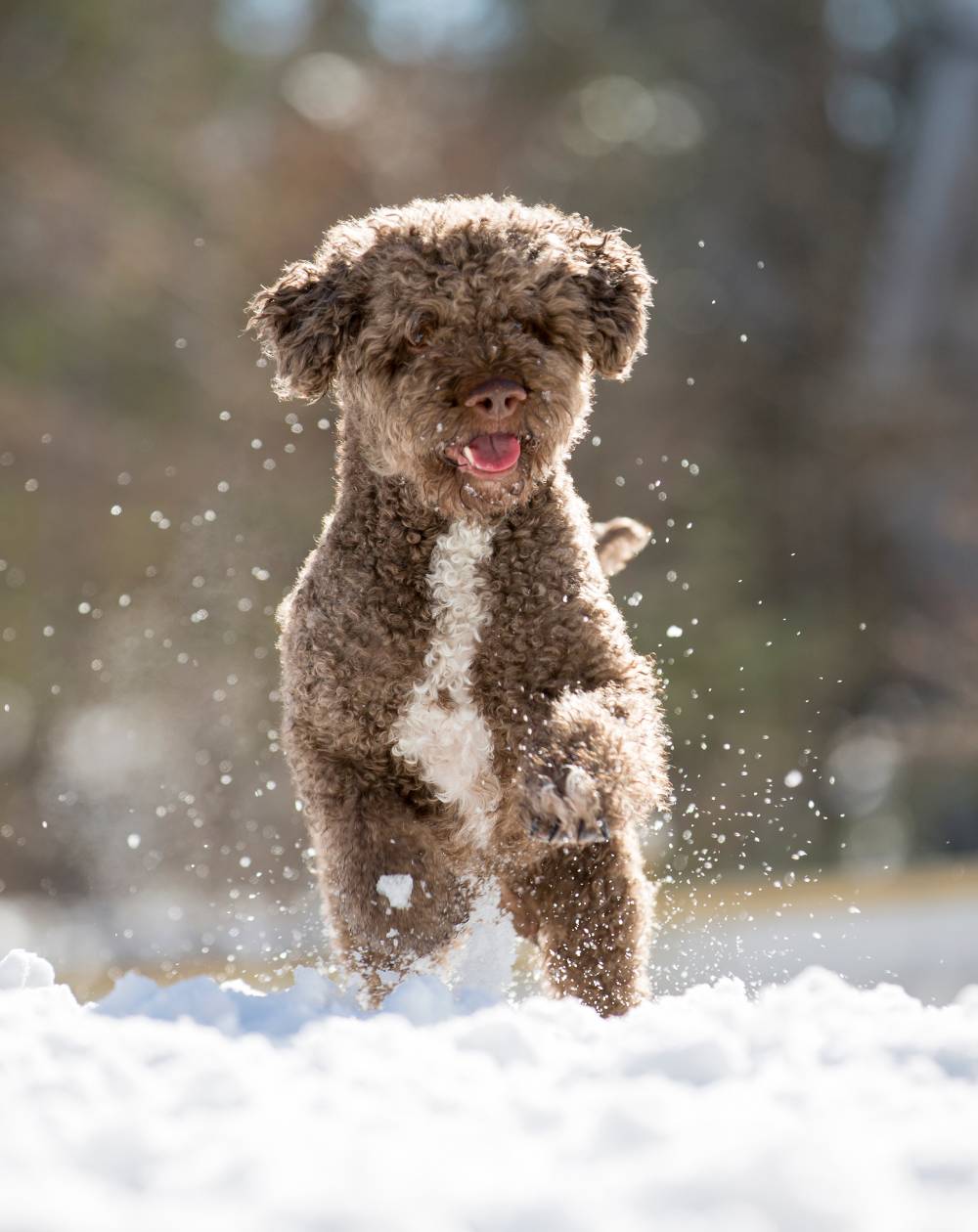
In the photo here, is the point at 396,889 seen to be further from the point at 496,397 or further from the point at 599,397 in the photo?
the point at 599,397

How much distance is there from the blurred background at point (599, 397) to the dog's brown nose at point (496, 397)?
5846 mm

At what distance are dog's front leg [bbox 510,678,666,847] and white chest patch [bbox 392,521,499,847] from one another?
6.3 inches

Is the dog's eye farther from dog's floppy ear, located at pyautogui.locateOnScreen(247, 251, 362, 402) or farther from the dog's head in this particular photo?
dog's floppy ear, located at pyautogui.locateOnScreen(247, 251, 362, 402)

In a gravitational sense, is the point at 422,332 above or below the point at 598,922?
above

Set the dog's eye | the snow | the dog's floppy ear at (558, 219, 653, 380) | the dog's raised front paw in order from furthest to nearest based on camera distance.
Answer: the dog's floppy ear at (558, 219, 653, 380) → the snow → the dog's eye → the dog's raised front paw

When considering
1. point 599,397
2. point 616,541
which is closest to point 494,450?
point 616,541

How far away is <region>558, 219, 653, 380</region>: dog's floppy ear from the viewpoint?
387 cm

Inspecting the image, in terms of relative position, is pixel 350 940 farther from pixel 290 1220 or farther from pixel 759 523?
pixel 759 523

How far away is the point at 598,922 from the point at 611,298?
5.17 ft

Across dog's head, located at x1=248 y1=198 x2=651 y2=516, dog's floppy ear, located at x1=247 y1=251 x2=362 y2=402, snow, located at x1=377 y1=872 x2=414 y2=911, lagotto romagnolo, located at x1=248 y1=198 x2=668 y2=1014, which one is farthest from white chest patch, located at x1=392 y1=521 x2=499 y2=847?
dog's floppy ear, located at x1=247 y1=251 x2=362 y2=402

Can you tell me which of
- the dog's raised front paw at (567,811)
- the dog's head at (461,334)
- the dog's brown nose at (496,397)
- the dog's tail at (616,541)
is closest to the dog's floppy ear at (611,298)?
the dog's head at (461,334)

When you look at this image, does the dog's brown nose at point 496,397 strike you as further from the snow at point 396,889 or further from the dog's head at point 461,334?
the snow at point 396,889

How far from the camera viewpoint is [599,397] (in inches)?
543

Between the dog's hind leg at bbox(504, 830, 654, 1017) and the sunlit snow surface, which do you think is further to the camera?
the dog's hind leg at bbox(504, 830, 654, 1017)
